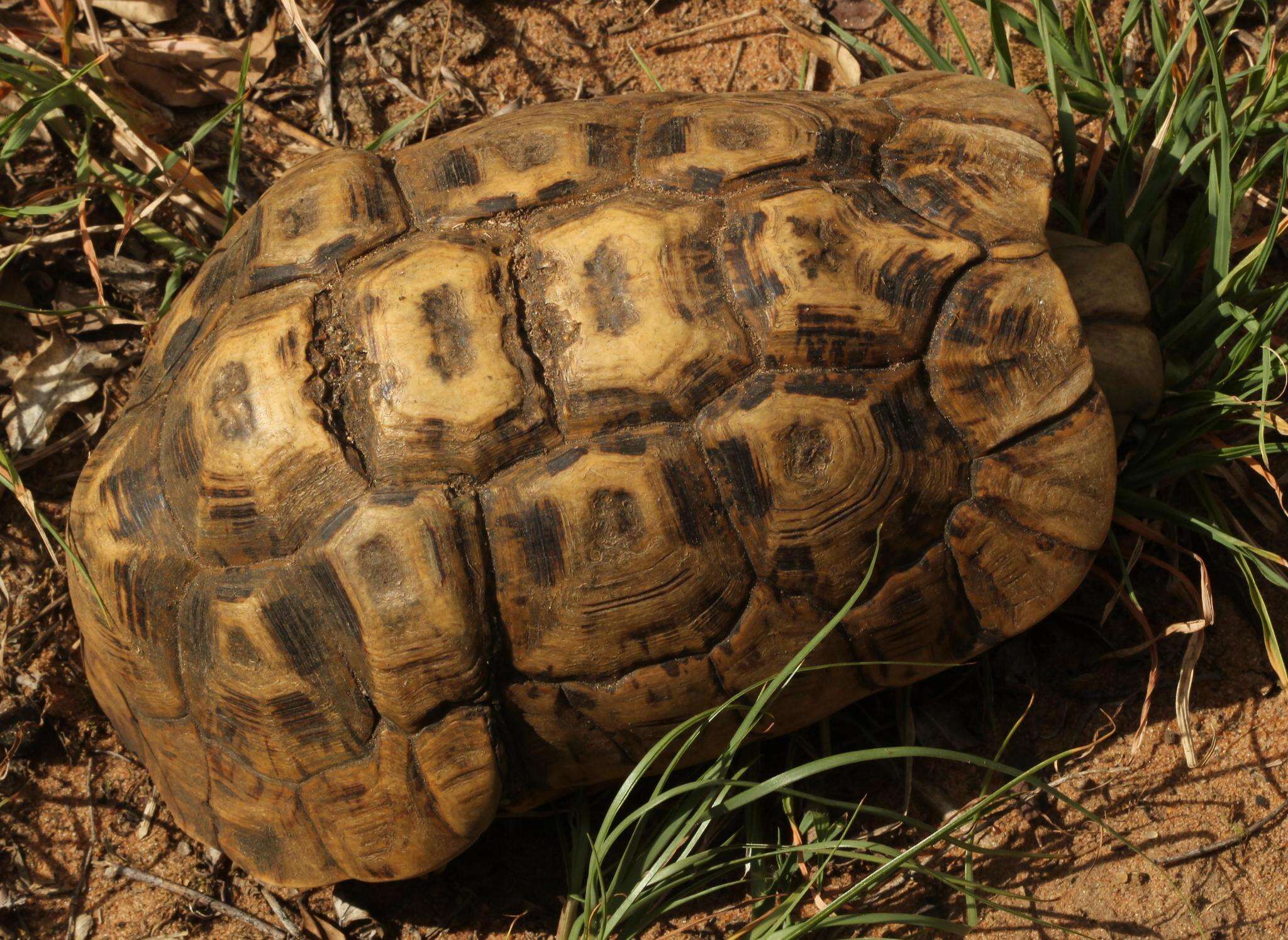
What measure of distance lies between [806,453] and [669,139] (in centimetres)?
95

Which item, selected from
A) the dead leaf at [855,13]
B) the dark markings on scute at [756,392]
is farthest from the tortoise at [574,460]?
the dead leaf at [855,13]

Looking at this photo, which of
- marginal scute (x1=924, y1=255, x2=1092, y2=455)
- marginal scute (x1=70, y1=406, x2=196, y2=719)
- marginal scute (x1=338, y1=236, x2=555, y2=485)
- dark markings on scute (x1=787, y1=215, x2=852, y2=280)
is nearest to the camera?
marginal scute (x1=338, y1=236, x2=555, y2=485)

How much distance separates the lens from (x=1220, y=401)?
3377 mm

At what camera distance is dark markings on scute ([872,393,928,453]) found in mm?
2822

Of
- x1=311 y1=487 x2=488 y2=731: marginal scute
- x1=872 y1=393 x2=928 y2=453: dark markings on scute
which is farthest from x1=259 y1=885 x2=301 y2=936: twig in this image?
x1=872 y1=393 x2=928 y2=453: dark markings on scute

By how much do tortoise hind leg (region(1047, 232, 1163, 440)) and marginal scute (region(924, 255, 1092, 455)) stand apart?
31 centimetres

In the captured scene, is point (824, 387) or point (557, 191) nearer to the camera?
point (824, 387)

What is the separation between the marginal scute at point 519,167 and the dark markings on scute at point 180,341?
2.43 feet

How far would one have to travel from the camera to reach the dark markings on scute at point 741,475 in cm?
274

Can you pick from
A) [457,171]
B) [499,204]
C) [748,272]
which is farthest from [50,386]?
[748,272]

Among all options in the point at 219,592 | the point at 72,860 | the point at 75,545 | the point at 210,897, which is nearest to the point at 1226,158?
the point at 219,592

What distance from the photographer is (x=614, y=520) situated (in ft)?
8.91

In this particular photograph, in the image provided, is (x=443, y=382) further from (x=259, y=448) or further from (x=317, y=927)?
(x=317, y=927)

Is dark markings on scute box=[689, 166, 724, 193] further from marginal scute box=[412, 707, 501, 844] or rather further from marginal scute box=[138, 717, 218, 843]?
marginal scute box=[138, 717, 218, 843]
